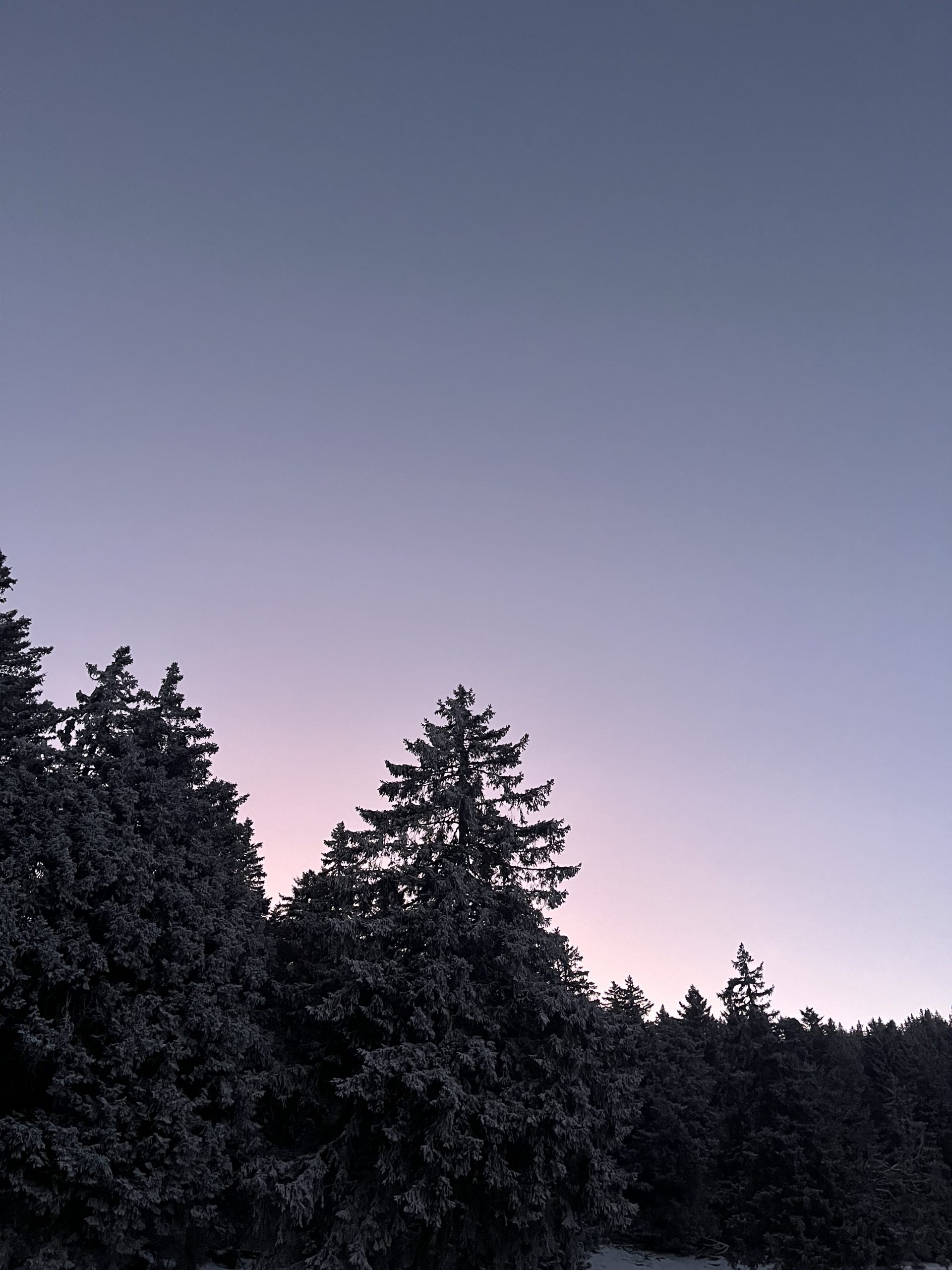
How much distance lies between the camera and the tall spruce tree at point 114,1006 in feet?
60.9

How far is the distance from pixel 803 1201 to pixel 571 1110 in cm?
1792

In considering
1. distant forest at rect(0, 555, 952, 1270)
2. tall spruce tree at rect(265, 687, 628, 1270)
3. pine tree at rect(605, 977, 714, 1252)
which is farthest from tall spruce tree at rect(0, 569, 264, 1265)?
pine tree at rect(605, 977, 714, 1252)

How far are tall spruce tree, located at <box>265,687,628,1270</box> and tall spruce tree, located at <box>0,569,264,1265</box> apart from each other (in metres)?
2.25

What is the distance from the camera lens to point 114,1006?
20469 millimetres

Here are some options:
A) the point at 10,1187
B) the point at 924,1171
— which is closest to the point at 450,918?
the point at 10,1187

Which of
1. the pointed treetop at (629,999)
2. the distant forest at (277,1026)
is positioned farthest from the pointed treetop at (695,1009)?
the distant forest at (277,1026)

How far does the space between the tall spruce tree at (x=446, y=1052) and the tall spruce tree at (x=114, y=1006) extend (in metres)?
2.25

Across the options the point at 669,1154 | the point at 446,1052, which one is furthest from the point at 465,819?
the point at 669,1154

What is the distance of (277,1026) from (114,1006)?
613 centimetres

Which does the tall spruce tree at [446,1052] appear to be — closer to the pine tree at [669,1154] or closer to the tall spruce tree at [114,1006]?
the tall spruce tree at [114,1006]

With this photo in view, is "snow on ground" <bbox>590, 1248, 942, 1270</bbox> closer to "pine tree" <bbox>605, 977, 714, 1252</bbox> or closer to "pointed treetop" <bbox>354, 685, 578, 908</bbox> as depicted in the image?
"pine tree" <bbox>605, 977, 714, 1252</bbox>

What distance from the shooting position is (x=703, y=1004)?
7619 centimetres

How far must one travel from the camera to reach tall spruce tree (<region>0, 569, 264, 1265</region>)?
18.6 metres

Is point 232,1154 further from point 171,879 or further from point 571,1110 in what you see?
point 571,1110
